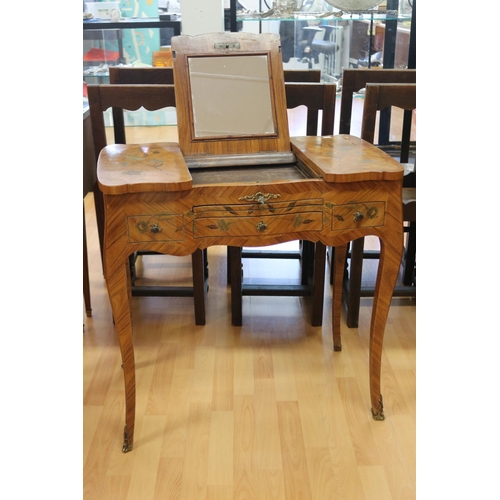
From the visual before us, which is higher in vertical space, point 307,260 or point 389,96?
point 389,96

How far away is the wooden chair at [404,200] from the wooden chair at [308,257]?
0.12 metres

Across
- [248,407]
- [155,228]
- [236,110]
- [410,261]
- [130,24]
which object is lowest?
[248,407]

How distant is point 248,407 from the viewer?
199 centimetres

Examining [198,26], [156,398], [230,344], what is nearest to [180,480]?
[156,398]

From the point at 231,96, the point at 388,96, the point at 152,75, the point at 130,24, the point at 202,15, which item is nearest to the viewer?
the point at 231,96

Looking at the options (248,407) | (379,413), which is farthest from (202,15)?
(379,413)

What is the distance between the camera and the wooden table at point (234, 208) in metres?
1.61

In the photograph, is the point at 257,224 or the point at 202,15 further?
the point at 202,15

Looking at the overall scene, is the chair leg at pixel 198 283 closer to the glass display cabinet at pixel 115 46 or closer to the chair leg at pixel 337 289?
the chair leg at pixel 337 289

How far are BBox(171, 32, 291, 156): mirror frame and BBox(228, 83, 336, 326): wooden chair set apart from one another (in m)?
0.29

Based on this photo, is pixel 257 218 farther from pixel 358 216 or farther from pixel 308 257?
pixel 308 257

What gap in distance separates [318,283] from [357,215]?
0.74 meters

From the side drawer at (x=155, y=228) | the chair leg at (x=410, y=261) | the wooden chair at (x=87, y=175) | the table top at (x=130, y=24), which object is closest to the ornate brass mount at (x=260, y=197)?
the side drawer at (x=155, y=228)

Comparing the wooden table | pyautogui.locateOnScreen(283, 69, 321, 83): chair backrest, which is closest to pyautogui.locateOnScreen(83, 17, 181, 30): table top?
pyautogui.locateOnScreen(283, 69, 321, 83): chair backrest
